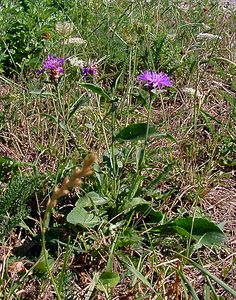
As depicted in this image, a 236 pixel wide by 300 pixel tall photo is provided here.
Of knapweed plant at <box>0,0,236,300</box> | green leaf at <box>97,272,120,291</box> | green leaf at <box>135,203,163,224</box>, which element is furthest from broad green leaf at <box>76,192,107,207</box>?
green leaf at <box>97,272,120,291</box>

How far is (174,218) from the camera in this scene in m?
1.83

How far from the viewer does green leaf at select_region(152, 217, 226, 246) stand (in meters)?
1.73

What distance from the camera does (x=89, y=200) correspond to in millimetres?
1750

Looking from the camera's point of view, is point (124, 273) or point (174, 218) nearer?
point (124, 273)

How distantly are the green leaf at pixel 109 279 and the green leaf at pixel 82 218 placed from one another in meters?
0.17

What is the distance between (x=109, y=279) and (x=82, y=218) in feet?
0.72

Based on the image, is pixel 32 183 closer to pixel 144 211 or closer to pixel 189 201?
pixel 144 211

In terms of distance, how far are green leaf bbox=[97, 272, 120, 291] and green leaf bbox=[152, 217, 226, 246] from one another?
0.25m

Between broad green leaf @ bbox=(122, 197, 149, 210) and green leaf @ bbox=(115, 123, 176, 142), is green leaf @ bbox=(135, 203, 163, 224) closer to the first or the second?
broad green leaf @ bbox=(122, 197, 149, 210)

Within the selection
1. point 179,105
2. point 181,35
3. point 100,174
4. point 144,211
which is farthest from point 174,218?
point 181,35

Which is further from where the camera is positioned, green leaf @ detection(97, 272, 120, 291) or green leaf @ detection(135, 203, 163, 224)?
green leaf @ detection(135, 203, 163, 224)

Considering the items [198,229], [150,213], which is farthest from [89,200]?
[198,229]

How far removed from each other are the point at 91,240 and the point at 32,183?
233 millimetres

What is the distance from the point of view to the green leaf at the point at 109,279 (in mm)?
1556
